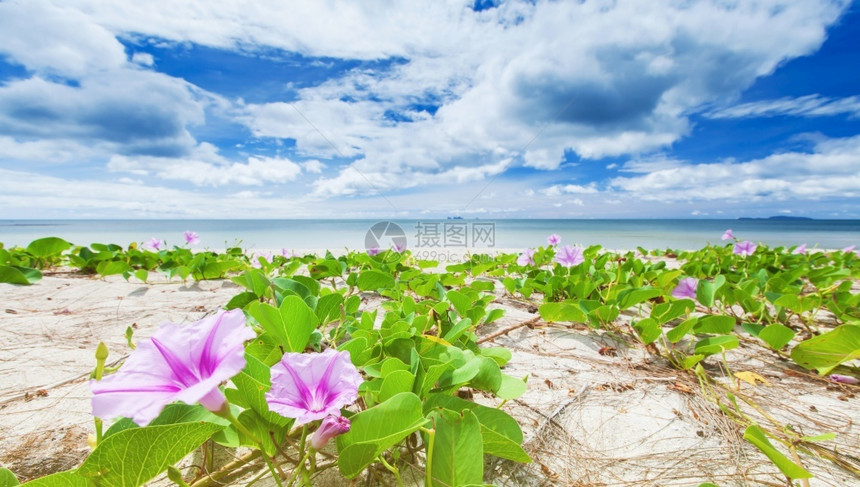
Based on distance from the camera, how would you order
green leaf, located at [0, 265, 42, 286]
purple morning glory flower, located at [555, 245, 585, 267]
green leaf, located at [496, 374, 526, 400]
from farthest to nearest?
1. purple morning glory flower, located at [555, 245, 585, 267]
2. green leaf, located at [0, 265, 42, 286]
3. green leaf, located at [496, 374, 526, 400]

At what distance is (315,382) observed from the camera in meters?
0.68

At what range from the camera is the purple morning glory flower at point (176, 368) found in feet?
1.61

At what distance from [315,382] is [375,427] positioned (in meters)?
0.13

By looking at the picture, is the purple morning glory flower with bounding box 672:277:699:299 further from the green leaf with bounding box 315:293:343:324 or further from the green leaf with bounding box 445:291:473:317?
the green leaf with bounding box 315:293:343:324

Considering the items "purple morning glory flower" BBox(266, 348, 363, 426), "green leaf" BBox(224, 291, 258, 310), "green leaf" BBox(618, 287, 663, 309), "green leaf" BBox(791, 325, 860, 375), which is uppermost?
"purple morning glory flower" BBox(266, 348, 363, 426)

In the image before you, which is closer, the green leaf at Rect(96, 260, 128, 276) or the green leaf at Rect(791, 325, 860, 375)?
the green leaf at Rect(791, 325, 860, 375)

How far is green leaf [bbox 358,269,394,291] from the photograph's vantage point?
1.82 m

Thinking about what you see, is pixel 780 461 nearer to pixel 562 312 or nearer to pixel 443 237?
pixel 562 312

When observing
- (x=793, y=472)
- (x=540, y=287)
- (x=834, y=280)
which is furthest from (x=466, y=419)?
(x=834, y=280)

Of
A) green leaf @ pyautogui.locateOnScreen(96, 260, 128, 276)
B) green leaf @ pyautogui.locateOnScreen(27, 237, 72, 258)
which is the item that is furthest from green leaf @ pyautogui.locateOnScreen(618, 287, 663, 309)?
green leaf @ pyautogui.locateOnScreen(27, 237, 72, 258)

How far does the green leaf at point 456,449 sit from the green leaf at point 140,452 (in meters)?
0.36

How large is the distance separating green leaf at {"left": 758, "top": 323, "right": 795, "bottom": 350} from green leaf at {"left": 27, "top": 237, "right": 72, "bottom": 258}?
15.0ft

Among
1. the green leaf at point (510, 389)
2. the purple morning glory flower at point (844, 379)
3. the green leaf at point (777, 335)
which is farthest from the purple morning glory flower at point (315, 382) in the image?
the purple morning glory flower at point (844, 379)

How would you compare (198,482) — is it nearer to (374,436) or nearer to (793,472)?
(374,436)
